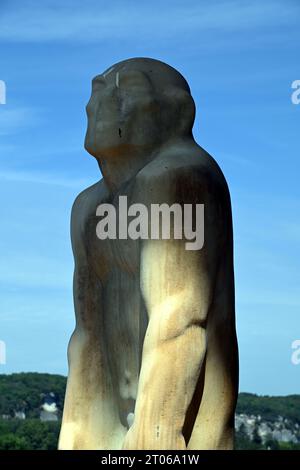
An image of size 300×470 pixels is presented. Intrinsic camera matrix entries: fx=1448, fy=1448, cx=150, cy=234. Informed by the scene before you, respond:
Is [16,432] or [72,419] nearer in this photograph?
[72,419]

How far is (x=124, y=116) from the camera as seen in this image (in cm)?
785

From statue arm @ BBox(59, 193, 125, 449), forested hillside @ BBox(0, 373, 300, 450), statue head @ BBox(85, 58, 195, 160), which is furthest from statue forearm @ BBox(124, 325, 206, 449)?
forested hillside @ BBox(0, 373, 300, 450)

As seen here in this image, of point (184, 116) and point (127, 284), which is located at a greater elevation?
point (184, 116)

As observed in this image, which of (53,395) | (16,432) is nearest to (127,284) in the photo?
(53,395)

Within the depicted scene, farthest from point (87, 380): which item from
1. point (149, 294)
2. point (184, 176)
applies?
point (184, 176)

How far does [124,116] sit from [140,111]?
0.30ft

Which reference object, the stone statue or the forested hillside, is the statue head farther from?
the forested hillside

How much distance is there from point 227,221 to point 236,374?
833 millimetres

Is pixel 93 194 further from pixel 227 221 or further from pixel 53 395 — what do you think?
pixel 53 395

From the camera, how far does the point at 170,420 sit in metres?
7.34

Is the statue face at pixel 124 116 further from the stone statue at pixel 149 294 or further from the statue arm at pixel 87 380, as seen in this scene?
the statue arm at pixel 87 380

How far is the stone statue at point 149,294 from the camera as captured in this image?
24.4 feet

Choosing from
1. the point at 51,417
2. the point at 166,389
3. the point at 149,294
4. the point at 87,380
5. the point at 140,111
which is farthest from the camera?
the point at 51,417

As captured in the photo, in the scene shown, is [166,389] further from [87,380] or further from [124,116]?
[124,116]
